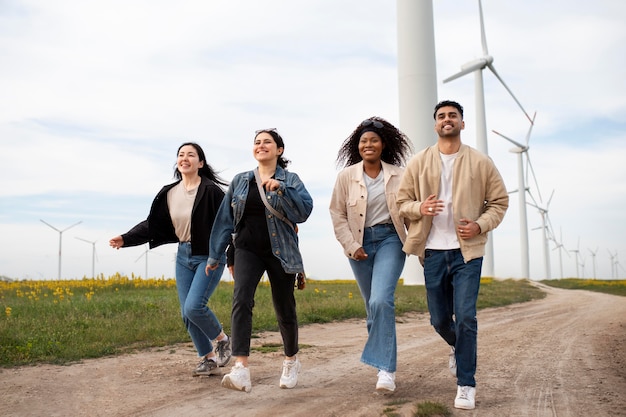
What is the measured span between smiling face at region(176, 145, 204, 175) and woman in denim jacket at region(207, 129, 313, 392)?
86cm

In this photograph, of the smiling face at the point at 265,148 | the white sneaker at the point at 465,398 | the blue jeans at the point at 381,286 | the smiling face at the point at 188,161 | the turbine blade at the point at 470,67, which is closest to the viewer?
the white sneaker at the point at 465,398

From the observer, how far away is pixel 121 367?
7008 millimetres

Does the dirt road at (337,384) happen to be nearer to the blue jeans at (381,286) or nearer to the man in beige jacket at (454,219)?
the blue jeans at (381,286)

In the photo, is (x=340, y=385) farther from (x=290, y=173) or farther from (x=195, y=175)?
(x=195, y=175)

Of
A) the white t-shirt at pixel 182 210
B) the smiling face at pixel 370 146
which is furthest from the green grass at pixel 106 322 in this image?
the smiling face at pixel 370 146

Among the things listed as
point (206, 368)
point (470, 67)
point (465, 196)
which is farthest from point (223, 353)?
point (470, 67)

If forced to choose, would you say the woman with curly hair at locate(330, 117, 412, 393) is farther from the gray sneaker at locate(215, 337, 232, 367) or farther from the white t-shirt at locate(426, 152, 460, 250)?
the gray sneaker at locate(215, 337, 232, 367)

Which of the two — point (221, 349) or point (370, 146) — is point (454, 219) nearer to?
point (370, 146)

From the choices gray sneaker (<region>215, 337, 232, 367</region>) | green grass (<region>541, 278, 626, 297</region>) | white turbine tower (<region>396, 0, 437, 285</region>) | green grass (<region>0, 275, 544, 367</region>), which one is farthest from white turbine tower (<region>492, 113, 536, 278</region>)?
gray sneaker (<region>215, 337, 232, 367</region>)

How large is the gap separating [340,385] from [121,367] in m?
2.64

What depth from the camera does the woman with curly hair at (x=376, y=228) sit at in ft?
17.4

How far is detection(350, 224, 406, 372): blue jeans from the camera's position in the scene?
5.29 meters

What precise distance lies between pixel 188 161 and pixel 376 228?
2.18 meters

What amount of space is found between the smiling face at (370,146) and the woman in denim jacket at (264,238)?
2.11 ft
